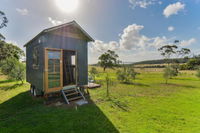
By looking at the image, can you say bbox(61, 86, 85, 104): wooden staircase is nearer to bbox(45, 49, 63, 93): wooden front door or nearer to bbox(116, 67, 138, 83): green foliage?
bbox(45, 49, 63, 93): wooden front door

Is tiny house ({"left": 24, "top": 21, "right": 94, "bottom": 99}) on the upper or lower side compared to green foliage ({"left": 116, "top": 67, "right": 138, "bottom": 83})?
upper

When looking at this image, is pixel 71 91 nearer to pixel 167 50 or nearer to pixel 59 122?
pixel 59 122

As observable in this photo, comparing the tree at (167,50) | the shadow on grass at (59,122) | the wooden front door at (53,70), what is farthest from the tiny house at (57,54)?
the tree at (167,50)

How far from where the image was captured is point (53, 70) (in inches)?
198

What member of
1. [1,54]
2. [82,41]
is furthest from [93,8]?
[1,54]

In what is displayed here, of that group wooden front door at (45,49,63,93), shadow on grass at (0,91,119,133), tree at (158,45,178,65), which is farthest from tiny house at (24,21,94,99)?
tree at (158,45,178,65)

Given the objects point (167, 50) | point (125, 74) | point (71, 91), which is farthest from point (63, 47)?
point (167, 50)

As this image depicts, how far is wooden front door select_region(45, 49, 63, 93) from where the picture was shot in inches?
188

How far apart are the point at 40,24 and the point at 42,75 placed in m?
5.95

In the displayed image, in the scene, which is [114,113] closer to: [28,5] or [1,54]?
[28,5]

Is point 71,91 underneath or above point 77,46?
underneath

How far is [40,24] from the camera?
8.15 metres

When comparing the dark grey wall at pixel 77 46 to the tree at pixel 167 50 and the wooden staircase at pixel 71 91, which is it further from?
the tree at pixel 167 50

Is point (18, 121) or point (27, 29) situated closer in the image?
point (18, 121)
